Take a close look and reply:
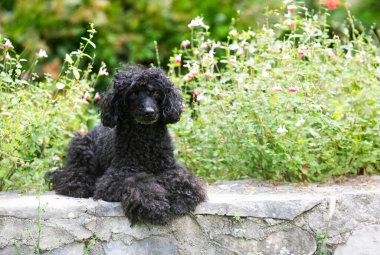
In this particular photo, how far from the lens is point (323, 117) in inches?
182

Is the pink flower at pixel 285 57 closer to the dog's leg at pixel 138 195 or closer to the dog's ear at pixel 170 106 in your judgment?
the dog's ear at pixel 170 106

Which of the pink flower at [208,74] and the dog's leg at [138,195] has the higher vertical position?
the pink flower at [208,74]

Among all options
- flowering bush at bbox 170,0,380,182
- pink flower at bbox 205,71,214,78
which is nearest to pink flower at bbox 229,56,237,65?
flowering bush at bbox 170,0,380,182

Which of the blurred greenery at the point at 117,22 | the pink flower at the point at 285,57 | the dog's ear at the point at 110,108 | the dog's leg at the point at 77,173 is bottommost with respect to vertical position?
the dog's leg at the point at 77,173

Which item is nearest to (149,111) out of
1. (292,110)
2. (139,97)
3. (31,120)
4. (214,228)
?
(139,97)

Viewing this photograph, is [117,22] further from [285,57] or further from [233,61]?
[285,57]

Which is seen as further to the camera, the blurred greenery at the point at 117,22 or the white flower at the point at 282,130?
the blurred greenery at the point at 117,22

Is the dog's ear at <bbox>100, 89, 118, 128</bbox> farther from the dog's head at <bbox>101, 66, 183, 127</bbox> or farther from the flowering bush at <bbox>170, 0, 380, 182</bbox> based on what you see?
the flowering bush at <bbox>170, 0, 380, 182</bbox>

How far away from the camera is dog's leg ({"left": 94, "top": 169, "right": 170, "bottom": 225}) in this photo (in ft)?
13.0

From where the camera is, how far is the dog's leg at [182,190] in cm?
407

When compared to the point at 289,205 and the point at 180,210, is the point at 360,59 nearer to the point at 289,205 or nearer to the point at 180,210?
the point at 289,205

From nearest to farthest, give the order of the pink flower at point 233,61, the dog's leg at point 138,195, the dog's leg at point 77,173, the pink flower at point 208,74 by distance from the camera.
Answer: the dog's leg at point 138,195, the dog's leg at point 77,173, the pink flower at point 233,61, the pink flower at point 208,74

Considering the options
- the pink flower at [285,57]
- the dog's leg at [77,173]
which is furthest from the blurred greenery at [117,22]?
the pink flower at [285,57]

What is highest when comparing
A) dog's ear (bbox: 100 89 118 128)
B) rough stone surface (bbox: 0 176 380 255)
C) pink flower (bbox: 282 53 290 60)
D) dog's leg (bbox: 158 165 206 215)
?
pink flower (bbox: 282 53 290 60)
